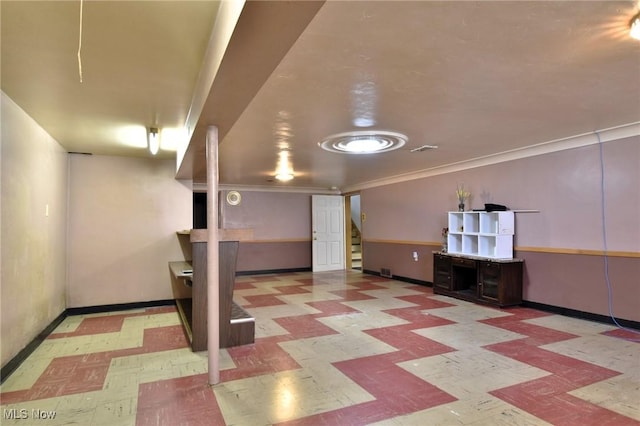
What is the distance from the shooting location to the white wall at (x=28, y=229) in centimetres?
304

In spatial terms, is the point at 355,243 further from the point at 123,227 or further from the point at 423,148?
the point at 123,227

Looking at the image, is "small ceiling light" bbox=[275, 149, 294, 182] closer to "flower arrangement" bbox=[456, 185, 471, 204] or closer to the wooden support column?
the wooden support column

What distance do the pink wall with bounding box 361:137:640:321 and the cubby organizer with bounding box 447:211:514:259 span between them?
0.21 metres

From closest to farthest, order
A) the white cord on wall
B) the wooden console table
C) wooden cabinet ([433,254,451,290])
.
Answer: the wooden console table, the white cord on wall, wooden cabinet ([433,254,451,290])

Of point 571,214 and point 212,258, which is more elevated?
point 571,214

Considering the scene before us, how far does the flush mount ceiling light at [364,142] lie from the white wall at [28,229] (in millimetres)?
3040

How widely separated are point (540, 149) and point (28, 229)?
20.4ft

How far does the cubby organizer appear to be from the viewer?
5.39m

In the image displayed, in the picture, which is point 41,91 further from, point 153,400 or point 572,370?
point 572,370

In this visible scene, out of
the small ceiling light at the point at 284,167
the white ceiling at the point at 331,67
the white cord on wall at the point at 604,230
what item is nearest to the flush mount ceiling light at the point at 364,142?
the white ceiling at the point at 331,67

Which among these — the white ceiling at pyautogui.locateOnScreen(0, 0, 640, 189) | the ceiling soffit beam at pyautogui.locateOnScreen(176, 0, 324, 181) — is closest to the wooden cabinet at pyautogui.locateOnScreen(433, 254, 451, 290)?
the white ceiling at pyautogui.locateOnScreen(0, 0, 640, 189)

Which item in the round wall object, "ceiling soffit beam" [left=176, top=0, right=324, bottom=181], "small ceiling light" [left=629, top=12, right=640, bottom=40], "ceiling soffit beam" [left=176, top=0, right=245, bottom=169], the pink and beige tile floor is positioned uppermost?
"small ceiling light" [left=629, top=12, right=640, bottom=40]

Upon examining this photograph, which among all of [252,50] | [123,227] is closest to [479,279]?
[252,50]

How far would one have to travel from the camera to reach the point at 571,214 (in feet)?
15.6
